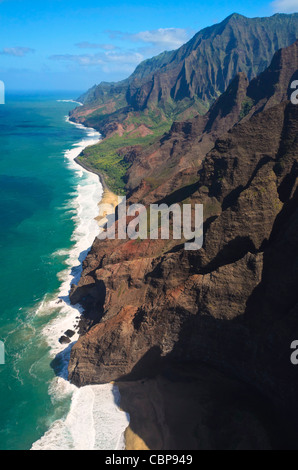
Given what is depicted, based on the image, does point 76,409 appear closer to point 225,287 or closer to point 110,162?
point 225,287

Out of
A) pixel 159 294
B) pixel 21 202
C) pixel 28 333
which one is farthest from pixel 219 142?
pixel 21 202

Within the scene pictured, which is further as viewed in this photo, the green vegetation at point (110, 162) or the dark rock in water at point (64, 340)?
the green vegetation at point (110, 162)

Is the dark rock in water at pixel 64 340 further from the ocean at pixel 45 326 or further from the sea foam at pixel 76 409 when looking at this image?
the ocean at pixel 45 326

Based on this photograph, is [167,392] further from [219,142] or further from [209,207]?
[219,142]

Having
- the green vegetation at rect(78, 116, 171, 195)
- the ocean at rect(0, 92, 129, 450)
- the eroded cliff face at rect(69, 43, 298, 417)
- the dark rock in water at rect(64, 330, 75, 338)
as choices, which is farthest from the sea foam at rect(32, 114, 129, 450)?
the green vegetation at rect(78, 116, 171, 195)

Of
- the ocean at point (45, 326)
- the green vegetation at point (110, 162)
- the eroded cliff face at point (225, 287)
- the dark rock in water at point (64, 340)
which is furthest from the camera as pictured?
the green vegetation at point (110, 162)

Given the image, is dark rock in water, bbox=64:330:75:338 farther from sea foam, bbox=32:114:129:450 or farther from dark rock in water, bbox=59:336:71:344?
dark rock in water, bbox=59:336:71:344

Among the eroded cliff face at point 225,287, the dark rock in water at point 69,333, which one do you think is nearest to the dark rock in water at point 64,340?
the dark rock in water at point 69,333

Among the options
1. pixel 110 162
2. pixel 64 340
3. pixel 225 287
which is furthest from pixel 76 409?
pixel 110 162
